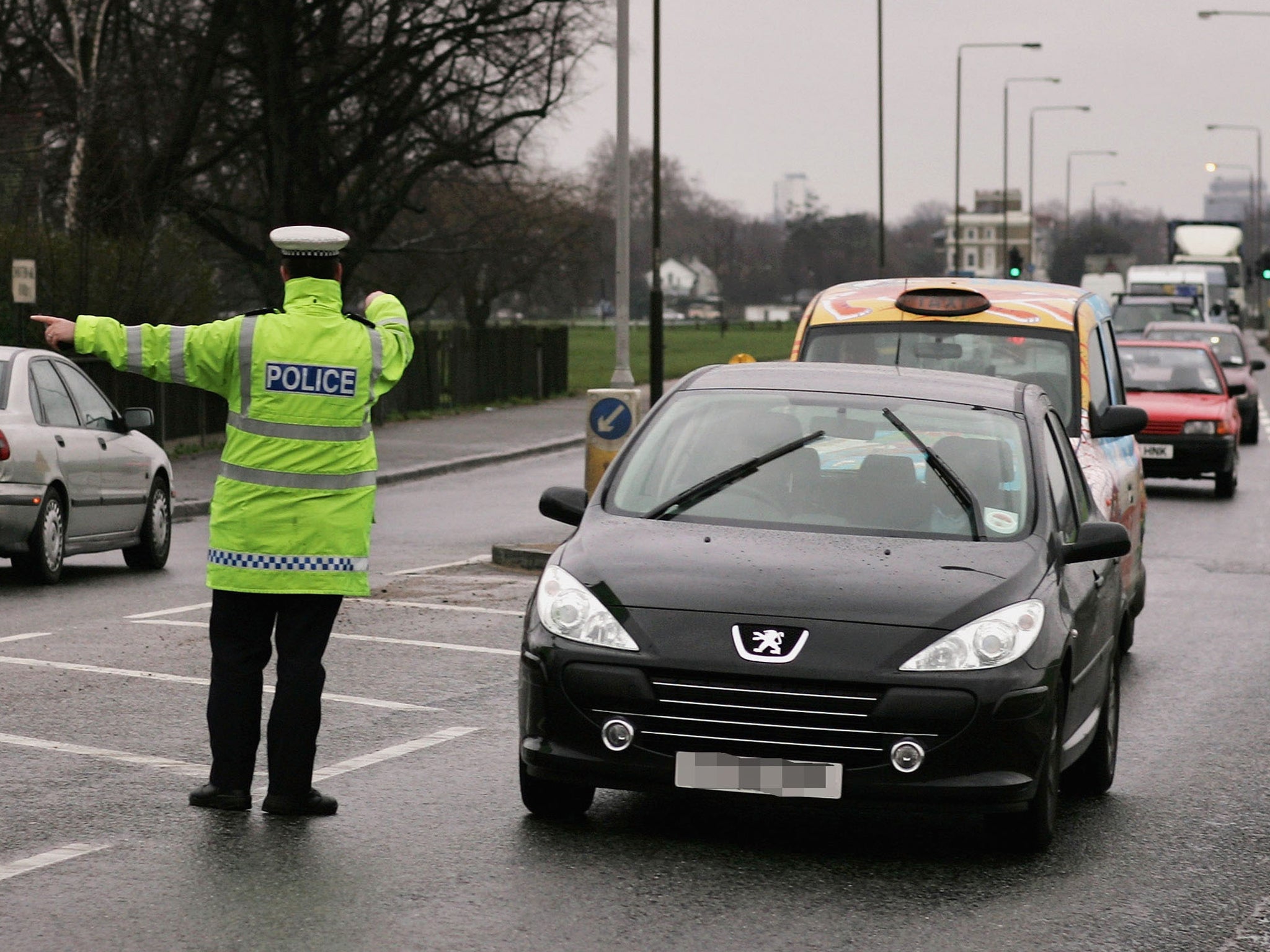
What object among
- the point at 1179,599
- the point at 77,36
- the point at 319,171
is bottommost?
the point at 1179,599

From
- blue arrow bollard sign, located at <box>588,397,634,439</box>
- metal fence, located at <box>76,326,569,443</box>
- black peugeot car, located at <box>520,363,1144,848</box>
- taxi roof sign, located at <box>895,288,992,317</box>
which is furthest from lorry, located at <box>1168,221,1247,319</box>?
black peugeot car, located at <box>520,363,1144,848</box>

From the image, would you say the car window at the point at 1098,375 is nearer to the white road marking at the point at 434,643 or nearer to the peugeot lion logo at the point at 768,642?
the white road marking at the point at 434,643

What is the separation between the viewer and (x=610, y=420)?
15.0 metres

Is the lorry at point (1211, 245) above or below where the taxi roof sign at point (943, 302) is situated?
above

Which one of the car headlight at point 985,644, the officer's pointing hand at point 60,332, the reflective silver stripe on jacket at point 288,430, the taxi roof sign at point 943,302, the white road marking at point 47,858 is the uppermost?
the taxi roof sign at point 943,302

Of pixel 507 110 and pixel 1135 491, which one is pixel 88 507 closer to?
pixel 1135 491

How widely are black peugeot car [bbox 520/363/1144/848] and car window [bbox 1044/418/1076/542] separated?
1.3 inches

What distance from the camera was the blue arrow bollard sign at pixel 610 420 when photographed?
15.0m

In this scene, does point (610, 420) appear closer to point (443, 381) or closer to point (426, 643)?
point (426, 643)

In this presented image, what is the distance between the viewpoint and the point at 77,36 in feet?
116

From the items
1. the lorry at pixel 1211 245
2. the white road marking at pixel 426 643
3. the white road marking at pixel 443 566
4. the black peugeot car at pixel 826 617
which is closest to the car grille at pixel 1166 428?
the white road marking at pixel 443 566

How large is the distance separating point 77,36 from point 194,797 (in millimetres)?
30807

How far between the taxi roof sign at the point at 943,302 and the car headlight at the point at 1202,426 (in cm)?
1107

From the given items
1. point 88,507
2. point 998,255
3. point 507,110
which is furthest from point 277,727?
point 998,255
